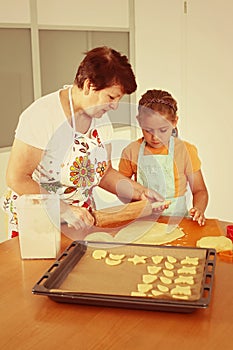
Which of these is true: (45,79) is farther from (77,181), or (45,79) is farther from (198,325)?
(198,325)

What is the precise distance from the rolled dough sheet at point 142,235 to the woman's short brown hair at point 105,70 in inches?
17.4

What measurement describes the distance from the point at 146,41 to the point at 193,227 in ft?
7.20

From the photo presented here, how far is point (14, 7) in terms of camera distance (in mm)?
2734

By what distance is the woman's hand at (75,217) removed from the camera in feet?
4.74

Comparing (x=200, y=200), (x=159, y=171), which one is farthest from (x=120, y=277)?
(x=159, y=171)

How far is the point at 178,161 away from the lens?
2.00 metres

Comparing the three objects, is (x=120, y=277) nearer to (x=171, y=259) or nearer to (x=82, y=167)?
(x=171, y=259)

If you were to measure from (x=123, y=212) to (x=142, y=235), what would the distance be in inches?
6.2

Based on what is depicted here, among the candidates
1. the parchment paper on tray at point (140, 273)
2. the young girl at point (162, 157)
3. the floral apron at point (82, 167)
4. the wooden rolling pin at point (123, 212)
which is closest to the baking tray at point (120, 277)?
the parchment paper on tray at point (140, 273)

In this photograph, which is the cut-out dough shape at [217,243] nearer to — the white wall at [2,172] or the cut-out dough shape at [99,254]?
the cut-out dough shape at [99,254]

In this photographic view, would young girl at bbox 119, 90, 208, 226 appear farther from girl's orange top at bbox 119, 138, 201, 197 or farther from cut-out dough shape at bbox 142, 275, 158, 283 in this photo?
cut-out dough shape at bbox 142, 275, 158, 283

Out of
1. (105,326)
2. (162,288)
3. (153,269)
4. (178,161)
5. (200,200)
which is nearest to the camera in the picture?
(105,326)

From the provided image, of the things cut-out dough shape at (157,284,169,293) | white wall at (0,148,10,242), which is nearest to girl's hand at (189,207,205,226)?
cut-out dough shape at (157,284,169,293)

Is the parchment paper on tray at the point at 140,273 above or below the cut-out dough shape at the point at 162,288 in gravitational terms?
below
